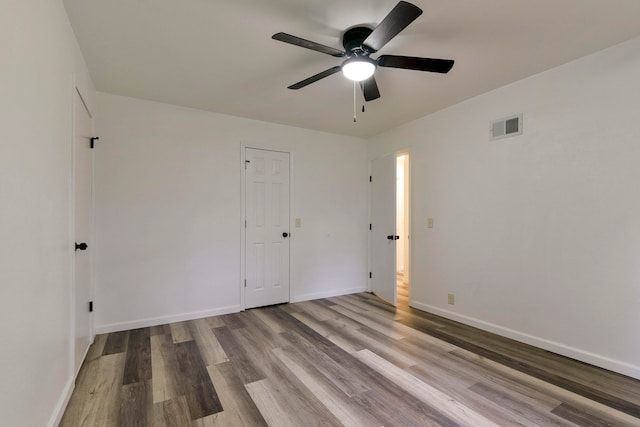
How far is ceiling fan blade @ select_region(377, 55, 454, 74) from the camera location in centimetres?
195

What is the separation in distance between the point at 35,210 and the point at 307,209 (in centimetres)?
322

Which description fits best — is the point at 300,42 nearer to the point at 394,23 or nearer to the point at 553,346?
the point at 394,23

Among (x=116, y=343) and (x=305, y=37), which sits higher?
(x=305, y=37)

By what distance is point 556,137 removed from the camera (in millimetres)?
2637

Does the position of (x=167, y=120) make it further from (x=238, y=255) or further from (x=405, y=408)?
(x=405, y=408)

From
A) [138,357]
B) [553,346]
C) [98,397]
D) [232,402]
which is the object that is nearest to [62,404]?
[98,397]

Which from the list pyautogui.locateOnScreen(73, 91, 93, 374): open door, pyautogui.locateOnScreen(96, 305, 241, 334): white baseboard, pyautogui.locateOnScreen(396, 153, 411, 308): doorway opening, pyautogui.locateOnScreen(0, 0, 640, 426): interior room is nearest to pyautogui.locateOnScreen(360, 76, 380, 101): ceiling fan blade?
pyautogui.locateOnScreen(0, 0, 640, 426): interior room

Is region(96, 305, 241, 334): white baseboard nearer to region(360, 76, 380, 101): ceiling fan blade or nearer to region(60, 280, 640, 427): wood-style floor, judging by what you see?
region(60, 280, 640, 427): wood-style floor

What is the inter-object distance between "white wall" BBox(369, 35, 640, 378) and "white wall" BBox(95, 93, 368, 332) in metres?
1.84

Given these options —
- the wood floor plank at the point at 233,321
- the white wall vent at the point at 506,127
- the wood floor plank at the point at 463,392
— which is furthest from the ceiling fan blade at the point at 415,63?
the wood floor plank at the point at 233,321

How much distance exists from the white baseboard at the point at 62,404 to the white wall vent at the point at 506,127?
4102mm

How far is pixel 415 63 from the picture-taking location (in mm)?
1994

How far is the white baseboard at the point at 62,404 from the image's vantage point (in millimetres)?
1658

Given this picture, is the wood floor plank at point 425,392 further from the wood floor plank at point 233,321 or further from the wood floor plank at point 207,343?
the wood floor plank at point 233,321
